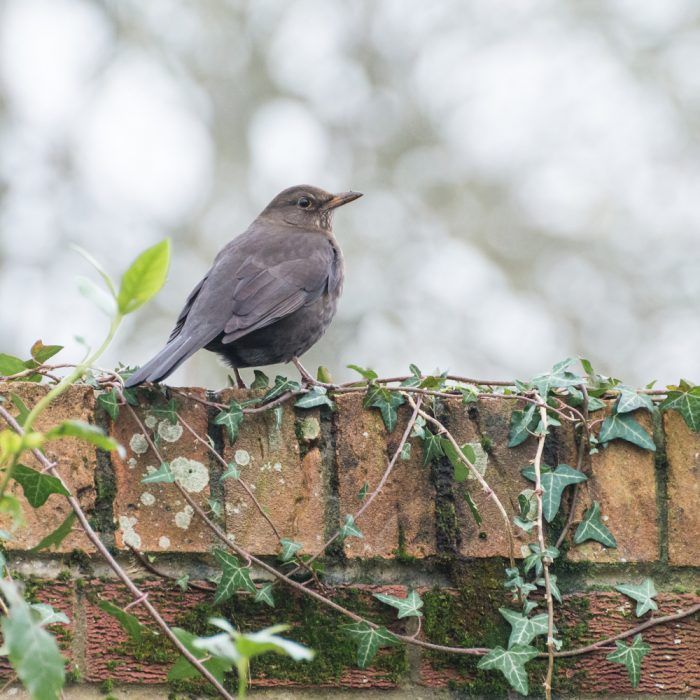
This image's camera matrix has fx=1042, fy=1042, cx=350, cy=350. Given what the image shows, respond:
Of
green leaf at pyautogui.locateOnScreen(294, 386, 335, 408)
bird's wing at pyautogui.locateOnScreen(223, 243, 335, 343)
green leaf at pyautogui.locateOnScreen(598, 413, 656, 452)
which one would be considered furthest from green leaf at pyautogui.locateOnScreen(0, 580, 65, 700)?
bird's wing at pyautogui.locateOnScreen(223, 243, 335, 343)

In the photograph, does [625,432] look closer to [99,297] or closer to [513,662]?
[513,662]

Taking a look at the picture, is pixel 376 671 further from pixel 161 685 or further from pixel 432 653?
pixel 161 685

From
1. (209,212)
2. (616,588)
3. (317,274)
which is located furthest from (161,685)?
(209,212)

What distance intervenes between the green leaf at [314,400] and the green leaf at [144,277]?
3.17 feet

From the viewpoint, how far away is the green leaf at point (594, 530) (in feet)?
6.20

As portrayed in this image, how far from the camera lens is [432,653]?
6.03 ft

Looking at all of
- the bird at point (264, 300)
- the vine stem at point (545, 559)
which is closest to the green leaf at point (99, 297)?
the vine stem at point (545, 559)

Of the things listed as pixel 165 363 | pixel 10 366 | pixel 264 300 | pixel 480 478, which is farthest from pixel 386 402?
pixel 264 300

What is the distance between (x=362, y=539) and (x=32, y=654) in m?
0.93

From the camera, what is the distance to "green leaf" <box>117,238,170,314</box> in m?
1.01

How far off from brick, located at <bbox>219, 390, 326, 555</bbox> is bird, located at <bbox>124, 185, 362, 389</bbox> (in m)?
0.66

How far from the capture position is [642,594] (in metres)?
1.84

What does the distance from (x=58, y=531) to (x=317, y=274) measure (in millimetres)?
1968

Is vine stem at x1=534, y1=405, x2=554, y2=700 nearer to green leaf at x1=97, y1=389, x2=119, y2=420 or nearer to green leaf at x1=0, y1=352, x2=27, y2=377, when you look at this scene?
green leaf at x1=97, y1=389, x2=119, y2=420
